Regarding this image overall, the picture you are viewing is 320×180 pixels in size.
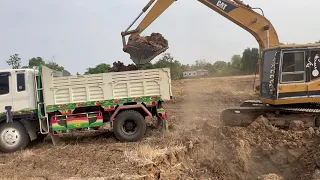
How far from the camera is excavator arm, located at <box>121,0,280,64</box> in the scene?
39.3ft

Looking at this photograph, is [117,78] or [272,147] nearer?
[272,147]

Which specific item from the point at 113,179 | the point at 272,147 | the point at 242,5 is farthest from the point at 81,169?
the point at 242,5

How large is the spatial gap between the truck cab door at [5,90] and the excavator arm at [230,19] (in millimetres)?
3752

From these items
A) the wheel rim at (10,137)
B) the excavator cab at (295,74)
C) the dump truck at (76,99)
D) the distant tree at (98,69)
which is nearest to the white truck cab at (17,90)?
the dump truck at (76,99)

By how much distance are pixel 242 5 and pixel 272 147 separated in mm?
5948

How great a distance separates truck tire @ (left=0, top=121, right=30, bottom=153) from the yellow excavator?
4.18m

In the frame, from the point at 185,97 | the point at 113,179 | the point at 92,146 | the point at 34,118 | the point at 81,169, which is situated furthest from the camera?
the point at 185,97

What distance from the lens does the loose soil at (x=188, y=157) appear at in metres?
7.20

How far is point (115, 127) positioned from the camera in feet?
33.9

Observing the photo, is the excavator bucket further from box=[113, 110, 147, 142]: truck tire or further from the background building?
the background building

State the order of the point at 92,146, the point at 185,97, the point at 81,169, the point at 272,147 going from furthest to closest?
1. the point at 185,97
2. the point at 92,146
3. the point at 272,147
4. the point at 81,169

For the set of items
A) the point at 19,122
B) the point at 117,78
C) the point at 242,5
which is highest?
the point at 242,5

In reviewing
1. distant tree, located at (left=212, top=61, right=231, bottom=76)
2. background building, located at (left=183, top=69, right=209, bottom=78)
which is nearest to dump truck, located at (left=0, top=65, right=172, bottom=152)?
background building, located at (left=183, top=69, right=209, bottom=78)

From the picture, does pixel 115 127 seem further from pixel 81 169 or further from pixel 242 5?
pixel 242 5
